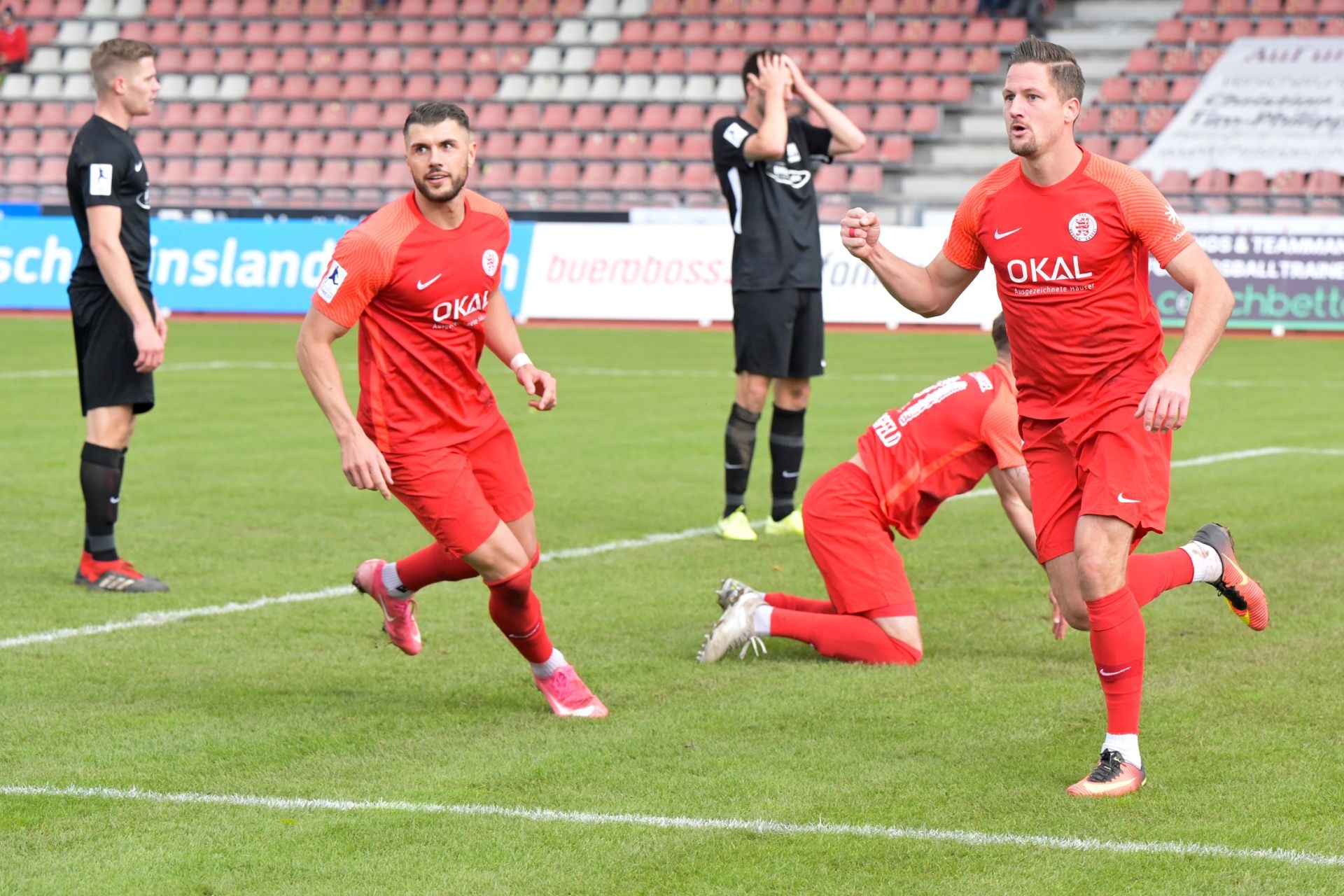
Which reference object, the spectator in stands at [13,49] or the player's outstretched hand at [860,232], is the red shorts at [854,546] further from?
the spectator in stands at [13,49]

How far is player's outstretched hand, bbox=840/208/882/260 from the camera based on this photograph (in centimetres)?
516

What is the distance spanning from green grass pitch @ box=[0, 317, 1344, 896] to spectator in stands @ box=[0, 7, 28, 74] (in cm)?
2645

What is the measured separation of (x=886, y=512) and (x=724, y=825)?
2.29 metres

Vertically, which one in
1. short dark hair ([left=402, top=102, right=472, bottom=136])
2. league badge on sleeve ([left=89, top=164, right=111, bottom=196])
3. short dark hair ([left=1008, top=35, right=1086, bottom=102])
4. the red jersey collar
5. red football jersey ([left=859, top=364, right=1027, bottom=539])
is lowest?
red football jersey ([left=859, top=364, right=1027, bottom=539])

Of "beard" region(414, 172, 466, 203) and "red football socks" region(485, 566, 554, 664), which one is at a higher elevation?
"beard" region(414, 172, 466, 203)

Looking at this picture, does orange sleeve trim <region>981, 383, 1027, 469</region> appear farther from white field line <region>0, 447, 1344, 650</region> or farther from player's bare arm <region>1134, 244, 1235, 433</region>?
white field line <region>0, 447, 1344, 650</region>

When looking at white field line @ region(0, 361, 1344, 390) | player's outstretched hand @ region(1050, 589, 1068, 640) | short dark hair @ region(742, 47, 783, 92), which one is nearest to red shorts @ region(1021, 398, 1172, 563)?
player's outstretched hand @ region(1050, 589, 1068, 640)

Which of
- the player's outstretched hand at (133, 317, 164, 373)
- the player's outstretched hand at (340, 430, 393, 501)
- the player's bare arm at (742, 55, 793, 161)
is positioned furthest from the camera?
the player's bare arm at (742, 55, 793, 161)

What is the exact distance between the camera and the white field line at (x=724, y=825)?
4.26 metres

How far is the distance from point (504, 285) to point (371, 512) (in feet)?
44.7

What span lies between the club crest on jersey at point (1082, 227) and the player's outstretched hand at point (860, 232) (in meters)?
0.53

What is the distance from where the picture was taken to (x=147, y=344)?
7680mm

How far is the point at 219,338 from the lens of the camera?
21.6 metres

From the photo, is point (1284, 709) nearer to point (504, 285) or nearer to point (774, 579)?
point (774, 579)
